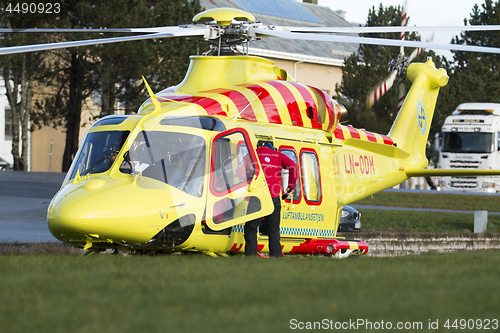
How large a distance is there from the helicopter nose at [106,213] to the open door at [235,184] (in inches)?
34.3

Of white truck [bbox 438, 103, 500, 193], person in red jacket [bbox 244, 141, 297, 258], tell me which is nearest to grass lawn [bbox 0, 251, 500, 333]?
person in red jacket [bbox 244, 141, 297, 258]

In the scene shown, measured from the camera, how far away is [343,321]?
413 centimetres

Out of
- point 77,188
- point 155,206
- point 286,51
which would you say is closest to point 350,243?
point 155,206

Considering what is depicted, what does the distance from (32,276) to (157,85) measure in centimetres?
1978

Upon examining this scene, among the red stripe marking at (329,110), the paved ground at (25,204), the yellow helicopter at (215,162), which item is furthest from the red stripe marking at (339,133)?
the paved ground at (25,204)

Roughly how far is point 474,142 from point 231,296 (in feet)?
83.1

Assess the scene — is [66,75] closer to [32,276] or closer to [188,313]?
[32,276]

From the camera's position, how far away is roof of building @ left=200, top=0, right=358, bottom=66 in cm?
3572

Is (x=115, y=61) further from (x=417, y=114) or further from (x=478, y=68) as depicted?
(x=478, y=68)

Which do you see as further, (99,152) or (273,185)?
(273,185)

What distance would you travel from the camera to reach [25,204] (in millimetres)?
19609

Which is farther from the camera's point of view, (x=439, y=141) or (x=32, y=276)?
(x=439, y=141)

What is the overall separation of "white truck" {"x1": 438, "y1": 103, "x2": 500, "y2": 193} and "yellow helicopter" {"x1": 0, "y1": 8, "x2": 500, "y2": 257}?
1712cm

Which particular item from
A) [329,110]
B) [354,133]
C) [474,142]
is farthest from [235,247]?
[474,142]
